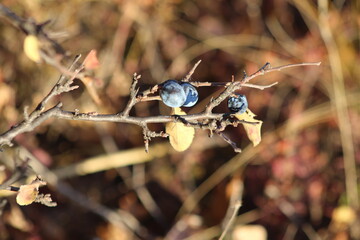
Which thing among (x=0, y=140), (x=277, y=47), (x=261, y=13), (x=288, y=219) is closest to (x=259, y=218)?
(x=288, y=219)

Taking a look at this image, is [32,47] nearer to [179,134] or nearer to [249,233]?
[179,134]

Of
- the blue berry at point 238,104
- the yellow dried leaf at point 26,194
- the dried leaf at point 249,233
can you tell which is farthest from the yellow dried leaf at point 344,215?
the yellow dried leaf at point 26,194

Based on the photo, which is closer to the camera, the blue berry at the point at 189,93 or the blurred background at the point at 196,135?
the blue berry at the point at 189,93

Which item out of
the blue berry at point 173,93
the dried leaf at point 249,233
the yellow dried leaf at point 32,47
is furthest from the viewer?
the dried leaf at point 249,233

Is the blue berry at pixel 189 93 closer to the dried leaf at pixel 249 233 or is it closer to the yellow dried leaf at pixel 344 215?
the dried leaf at pixel 249 233

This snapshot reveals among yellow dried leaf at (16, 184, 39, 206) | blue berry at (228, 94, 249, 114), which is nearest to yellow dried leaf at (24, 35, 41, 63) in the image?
yellow dried leaf at (16, 184, 39, 206)

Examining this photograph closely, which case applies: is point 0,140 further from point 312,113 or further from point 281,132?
point 312,113
